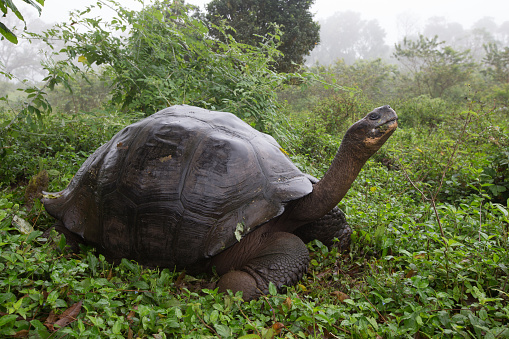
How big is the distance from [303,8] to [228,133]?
561 inches

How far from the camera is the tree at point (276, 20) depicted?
14.1 metres

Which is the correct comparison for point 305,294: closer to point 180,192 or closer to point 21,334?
point 180,192

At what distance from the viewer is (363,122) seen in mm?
2312

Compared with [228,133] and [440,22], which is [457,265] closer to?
[228,133]

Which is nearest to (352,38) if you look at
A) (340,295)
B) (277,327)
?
(340,295)

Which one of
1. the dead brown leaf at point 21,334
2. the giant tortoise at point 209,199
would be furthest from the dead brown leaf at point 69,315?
the giant tortoise at point 209,199

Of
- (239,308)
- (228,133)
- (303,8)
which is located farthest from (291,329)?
(303,8)

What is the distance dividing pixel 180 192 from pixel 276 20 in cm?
1379

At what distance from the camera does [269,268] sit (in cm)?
224

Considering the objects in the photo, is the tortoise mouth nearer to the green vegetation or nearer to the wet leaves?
the green vegetation

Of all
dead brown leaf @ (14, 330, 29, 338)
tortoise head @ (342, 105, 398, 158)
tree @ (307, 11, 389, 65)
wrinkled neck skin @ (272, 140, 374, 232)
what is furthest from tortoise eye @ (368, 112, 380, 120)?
tree @ (307, 11, 389, 65)

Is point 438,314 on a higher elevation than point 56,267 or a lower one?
higher

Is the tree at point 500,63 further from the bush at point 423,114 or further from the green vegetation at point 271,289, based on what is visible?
the green vegetation at point 271,289

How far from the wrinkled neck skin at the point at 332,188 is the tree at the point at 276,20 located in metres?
12.6
